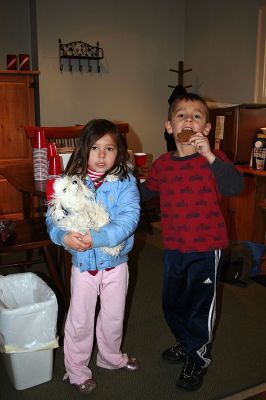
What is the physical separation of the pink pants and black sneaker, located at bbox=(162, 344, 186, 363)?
→ 330 mm

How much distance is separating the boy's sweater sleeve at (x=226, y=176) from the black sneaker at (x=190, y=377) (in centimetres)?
77

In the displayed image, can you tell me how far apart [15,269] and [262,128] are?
2221 millimetres

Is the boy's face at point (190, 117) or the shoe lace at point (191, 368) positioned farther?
the shoe lace at point (191, 368)

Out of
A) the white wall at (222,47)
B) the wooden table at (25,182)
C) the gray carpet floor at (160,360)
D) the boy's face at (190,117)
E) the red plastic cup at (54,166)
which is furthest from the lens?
the white wall at (222,47)

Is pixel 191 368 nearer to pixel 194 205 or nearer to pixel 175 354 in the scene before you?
pixel 175 354

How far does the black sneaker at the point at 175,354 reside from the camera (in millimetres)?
1807

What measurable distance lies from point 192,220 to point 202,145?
0.30m

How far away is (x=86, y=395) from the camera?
1.58 meters

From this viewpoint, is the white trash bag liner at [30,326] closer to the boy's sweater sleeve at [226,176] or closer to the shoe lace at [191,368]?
the shoe lace at [191,368]

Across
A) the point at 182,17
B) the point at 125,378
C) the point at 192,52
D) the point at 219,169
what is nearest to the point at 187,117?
the point at 219,169

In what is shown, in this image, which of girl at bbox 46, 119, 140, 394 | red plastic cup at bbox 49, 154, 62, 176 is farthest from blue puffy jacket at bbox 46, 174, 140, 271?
red plastic cup at bbox 49, 154, 62, 176

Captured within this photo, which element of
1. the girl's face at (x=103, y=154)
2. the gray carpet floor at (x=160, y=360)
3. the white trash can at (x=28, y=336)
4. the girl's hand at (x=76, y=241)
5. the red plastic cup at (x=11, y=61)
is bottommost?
the gray carpet floor at (x=160, y=360)

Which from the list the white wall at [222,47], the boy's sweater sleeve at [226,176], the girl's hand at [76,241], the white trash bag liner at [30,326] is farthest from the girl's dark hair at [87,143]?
Answer: the white wall at [222,47]

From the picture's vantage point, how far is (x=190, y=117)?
1.46 meters
